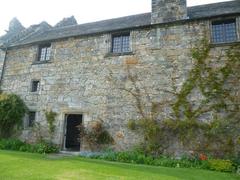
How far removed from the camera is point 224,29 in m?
10.6

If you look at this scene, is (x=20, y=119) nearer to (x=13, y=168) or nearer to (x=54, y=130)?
(x=54, y=130)

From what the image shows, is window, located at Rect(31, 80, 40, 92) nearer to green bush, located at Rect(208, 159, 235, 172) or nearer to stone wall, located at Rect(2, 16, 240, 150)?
stone wall, located at Rect(2, 16, 240, 150)

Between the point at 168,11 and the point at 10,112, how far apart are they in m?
9.02

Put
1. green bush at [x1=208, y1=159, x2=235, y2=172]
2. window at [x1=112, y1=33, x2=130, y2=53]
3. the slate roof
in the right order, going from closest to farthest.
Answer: green bush at [x1=208, y1=159, x2=235, y2=172]
the slate roof
window at [x1=112, y1=33, x2=130, y2=53]

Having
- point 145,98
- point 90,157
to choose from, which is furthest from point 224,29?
point 90,157

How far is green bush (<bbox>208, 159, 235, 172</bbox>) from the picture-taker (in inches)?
318

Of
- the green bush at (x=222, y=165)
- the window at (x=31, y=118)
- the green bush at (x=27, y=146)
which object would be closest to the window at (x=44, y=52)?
the window at (x=31, y=118)

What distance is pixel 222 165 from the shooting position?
8.16 metres

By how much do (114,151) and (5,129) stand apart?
6138 millimetres

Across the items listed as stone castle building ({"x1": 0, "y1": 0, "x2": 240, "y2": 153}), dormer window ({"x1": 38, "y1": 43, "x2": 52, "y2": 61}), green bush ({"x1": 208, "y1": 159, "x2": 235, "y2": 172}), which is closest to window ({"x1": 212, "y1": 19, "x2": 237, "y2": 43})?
stone castle building ({"x1": 0, "y1": 0, "x2": 240, "y2": 153})

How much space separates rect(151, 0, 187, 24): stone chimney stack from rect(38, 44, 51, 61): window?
19.7 feet

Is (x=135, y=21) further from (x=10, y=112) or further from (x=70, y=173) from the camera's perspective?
(x=70, y=173)

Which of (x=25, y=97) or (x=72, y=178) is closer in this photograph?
(x=72, y=178)

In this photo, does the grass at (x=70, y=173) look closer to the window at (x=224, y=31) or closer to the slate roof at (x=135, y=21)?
the window at (x=224, y=31)
